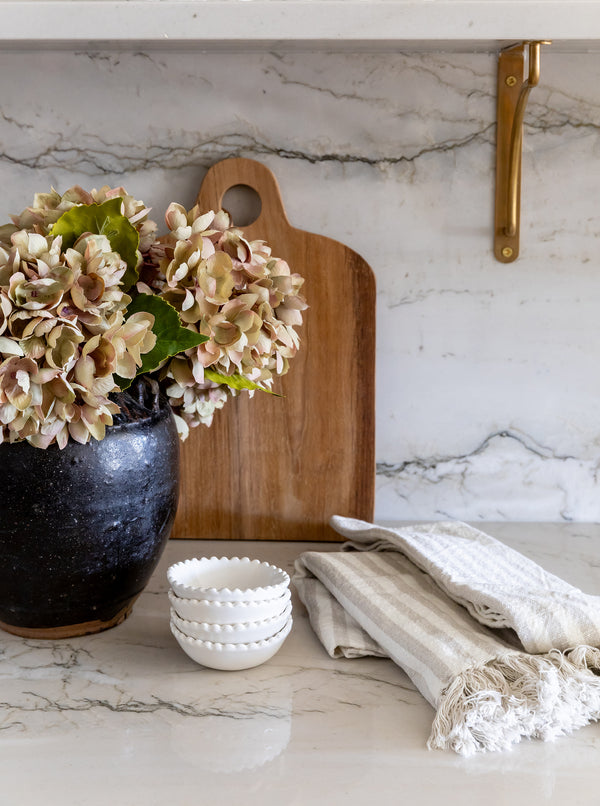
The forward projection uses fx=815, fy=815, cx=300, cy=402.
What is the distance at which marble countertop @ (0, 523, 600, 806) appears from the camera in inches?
22.1

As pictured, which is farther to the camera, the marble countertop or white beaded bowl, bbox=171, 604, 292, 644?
white beaded bowl, bbox=171, 604, 292, 644

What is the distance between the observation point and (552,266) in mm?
1193

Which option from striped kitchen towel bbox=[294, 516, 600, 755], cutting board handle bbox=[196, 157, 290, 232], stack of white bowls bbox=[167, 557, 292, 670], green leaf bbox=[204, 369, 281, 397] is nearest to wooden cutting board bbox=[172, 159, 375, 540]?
Answer: cutting board handle bbox=[196, 157, 290, 232]


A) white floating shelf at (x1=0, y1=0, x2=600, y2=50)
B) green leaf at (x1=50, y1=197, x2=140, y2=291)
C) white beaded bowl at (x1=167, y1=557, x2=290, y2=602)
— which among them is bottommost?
white beaded bowl at (x1=167, y1=557, x2=290, y2=602)

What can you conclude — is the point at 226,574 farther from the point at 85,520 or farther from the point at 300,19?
the point at 300,19

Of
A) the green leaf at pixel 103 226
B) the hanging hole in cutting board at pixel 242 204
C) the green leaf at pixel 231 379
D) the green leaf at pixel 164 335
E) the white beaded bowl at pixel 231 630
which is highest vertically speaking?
the hanging hole in cutting board at pixel 242 204

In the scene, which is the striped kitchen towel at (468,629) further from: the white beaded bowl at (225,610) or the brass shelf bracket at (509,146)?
the brass shelf bracket at (509,146)

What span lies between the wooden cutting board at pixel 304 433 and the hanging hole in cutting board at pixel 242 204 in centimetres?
3

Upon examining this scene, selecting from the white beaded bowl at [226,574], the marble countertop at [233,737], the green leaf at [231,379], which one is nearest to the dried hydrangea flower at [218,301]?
the green leaf at [231,379]

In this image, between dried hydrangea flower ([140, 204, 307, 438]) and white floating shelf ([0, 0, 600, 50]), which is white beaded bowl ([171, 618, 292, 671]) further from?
white floating shelf ([0, 0, 600, 50])

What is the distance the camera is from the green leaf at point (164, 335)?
73 cm

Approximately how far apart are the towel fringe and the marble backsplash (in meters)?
0.58

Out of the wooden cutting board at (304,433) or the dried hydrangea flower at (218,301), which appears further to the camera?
the wooden cutting board at (304,433)

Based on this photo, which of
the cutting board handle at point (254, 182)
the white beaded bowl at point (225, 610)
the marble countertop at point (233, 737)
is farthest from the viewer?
the cutting board handle at point (254, 182)
